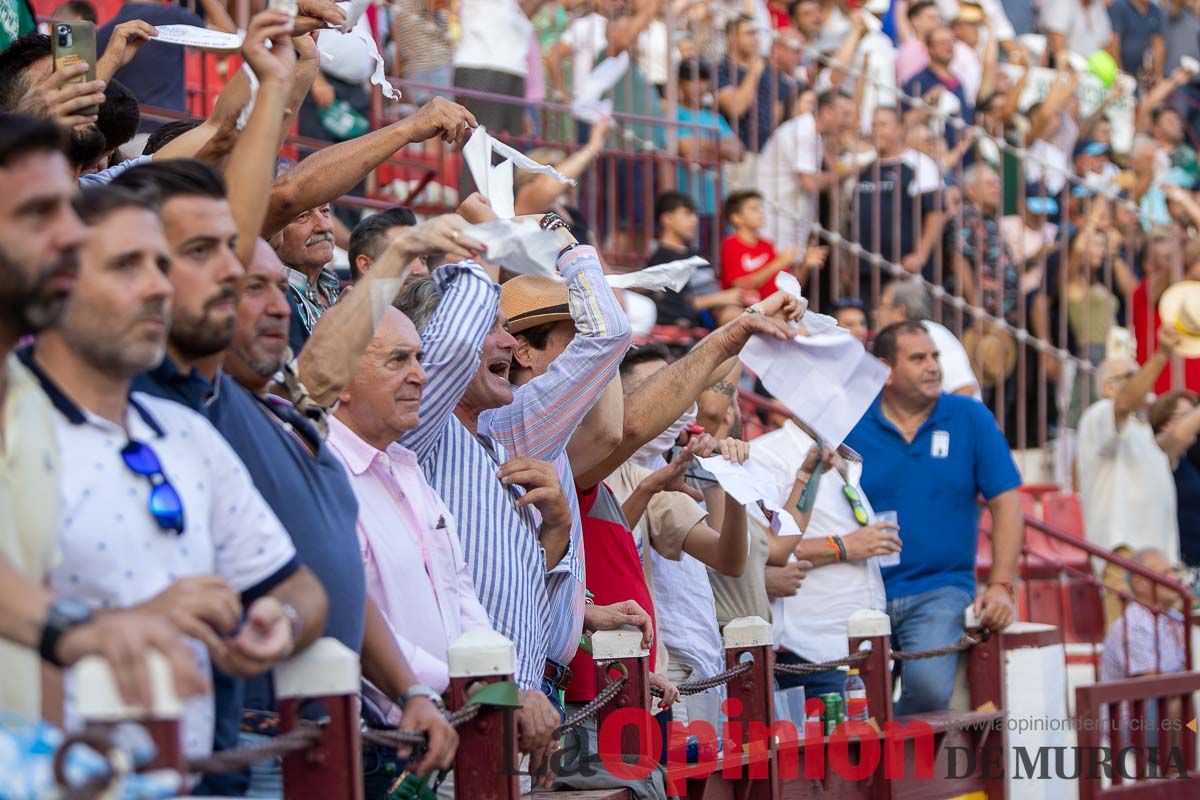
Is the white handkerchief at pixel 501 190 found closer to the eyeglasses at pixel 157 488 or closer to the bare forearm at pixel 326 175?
the bare forearm at pixel 326 175

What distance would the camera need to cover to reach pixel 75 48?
4598mm

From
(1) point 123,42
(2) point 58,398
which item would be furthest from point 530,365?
(2) point 58,398

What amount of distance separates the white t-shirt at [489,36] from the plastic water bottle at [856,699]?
17.7 ft

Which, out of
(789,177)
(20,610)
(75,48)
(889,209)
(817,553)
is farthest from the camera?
(889,209)

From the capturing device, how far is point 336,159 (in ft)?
15.8

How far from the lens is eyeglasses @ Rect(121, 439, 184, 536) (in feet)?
10.1

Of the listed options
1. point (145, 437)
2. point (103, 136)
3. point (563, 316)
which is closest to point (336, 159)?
point (103, 136)

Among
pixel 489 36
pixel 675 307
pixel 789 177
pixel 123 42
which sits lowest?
pixel 123 42

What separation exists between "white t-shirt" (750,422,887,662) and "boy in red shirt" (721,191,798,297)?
3990 millimetres

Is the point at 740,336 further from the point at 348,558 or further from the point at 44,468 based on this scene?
the point at 44,468

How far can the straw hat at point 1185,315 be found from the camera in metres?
11.3

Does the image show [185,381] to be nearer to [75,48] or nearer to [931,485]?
[75,48]

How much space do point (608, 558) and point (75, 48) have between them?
2.21 meters

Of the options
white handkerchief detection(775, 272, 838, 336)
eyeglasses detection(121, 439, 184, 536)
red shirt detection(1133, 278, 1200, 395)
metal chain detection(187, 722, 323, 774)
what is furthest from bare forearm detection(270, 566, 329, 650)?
red shirt detection(1133, 278, 1200, 395)
